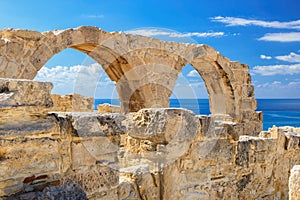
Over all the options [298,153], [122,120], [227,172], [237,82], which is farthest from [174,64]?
[122,120]

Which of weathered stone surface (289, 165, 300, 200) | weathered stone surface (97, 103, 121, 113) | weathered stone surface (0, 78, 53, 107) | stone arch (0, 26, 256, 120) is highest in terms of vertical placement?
stone arch (0, 26, 256, 120)

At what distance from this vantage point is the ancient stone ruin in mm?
1722

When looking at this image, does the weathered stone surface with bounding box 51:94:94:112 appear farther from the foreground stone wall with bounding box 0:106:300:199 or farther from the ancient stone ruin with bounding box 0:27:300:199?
the foreground stone wall with bounding box 0:106:300:199

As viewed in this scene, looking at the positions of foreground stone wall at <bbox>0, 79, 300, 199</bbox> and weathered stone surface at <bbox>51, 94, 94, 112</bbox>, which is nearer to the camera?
foreground stone wall at <bbox>0, 79, 300, 199</bbox>

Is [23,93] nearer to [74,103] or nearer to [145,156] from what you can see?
[145,156]

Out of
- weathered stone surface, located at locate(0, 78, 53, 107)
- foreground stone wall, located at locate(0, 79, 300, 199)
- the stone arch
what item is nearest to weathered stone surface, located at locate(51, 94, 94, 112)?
the stone arch

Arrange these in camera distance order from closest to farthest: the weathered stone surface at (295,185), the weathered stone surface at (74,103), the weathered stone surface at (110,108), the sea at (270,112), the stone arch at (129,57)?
Answer: the weathered stone surface at (295,185) < the stone arch at (129,57) < the sea at (270,112) < the weathered stone surface at (74,103) < the weathered stone surface at (110,108)

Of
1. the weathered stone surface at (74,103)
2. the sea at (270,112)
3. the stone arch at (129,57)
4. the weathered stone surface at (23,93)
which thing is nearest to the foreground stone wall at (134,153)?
the weathered stone surface at (23,93)

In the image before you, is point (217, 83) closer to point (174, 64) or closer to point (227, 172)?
point (174, 64)

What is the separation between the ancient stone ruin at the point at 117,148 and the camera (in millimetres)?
1722

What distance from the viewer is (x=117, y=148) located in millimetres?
2199

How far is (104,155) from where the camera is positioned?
2.12m

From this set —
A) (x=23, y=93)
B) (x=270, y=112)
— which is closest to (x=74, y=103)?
(x=23, y=93)

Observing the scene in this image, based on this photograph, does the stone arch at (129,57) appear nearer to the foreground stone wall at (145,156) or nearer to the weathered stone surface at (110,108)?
the weathered stone surface at (110,108)
